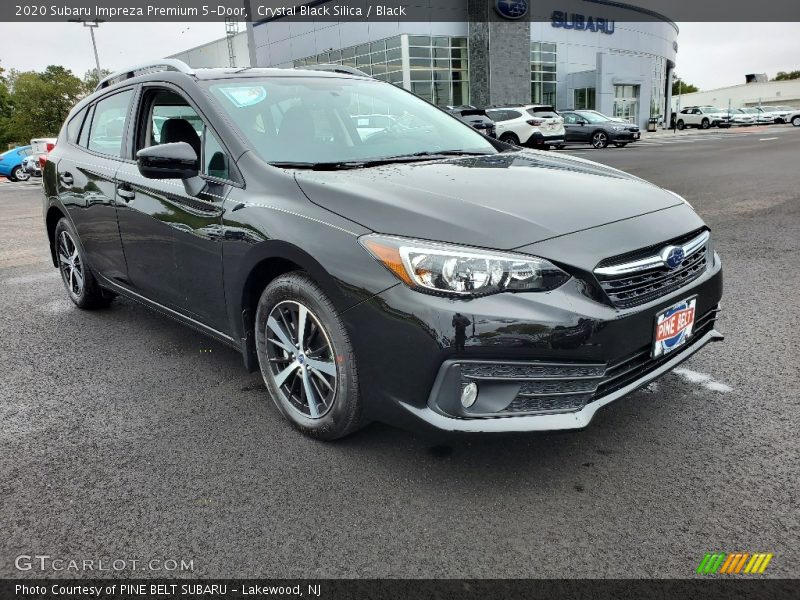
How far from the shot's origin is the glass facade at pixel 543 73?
43500 millimetres

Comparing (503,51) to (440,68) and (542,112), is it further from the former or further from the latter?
(542,112)

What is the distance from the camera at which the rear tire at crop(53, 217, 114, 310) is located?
4.95 meters

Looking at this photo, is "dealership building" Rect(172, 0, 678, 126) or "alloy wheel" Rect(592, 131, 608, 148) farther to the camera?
"dealership building" Rect(172, 0, 678, 126)

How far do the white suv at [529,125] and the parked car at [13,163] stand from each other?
18.6 m

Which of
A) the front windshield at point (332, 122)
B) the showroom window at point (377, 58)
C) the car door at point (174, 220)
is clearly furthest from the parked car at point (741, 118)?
the car door at point (174, 220)

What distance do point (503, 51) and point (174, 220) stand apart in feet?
129

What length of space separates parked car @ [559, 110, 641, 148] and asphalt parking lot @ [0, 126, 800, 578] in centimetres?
2551

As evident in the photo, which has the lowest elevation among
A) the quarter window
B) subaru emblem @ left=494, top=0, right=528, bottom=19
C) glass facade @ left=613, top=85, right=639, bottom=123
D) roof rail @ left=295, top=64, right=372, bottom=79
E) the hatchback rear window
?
the quarter window

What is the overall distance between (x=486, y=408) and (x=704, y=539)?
85 centimetres

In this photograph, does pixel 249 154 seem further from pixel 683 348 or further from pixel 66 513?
pixel 683 348

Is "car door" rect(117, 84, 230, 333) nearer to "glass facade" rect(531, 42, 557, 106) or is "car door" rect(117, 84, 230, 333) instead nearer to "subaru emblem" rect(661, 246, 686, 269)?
"subaru emblem" rect(661, 246, 686, 269)

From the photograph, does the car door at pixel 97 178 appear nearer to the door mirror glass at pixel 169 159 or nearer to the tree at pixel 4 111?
the door mirror glass at pixel 169 159

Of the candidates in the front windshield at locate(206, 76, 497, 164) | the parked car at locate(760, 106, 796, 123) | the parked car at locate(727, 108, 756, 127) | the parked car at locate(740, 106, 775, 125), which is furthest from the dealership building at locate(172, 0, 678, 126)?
the front windshield at locate(206, 76, 497, 164)
